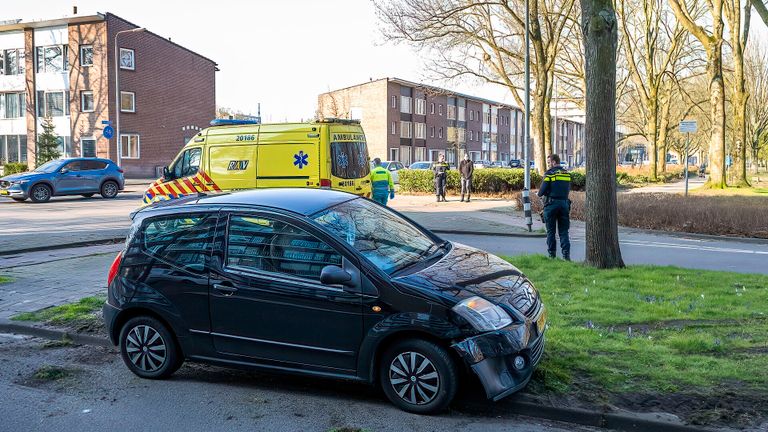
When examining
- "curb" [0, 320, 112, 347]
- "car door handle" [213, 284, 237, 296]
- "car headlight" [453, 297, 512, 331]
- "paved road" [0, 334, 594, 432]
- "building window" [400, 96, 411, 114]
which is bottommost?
"paved road" [0, 334, 594, 432]

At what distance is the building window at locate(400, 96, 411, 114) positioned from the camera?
70.2 metres

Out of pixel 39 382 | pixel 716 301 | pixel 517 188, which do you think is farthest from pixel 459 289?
pixel 517 188

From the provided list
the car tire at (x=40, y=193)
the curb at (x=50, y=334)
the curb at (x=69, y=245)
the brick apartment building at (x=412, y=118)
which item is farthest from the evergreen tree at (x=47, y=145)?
the curb at (x=50, y=334)

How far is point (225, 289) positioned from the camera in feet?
17.9

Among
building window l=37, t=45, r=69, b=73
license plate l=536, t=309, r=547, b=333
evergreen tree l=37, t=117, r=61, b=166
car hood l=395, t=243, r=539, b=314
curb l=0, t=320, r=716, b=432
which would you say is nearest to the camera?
curb l=0, t=320, r=716, b=432

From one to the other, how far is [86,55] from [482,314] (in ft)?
155

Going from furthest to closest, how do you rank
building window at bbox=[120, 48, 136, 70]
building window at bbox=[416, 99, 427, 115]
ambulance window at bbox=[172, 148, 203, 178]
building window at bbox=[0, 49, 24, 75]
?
building window at bbox=[416, 99, 427, 115], building window at bbox=[0, 49, 24, 75], building window at bbox=[120, 48, 136, 70], ambulance window at bbox=[172, 148, 203, 178]

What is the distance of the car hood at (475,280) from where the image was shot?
195 inches

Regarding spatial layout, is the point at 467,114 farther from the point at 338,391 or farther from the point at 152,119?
the point at 338,391

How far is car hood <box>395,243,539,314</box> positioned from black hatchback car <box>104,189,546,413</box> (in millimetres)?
14

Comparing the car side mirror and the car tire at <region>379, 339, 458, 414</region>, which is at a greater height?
the car side mirror

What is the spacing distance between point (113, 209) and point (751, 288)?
1993cm

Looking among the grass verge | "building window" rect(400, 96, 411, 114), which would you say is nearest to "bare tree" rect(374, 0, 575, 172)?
the grass verge

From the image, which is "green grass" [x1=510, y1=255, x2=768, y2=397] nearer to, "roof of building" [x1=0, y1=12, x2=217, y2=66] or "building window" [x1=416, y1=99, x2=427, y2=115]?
"roof of building" [x1=0, y1=12, x2=217, y2=66]
